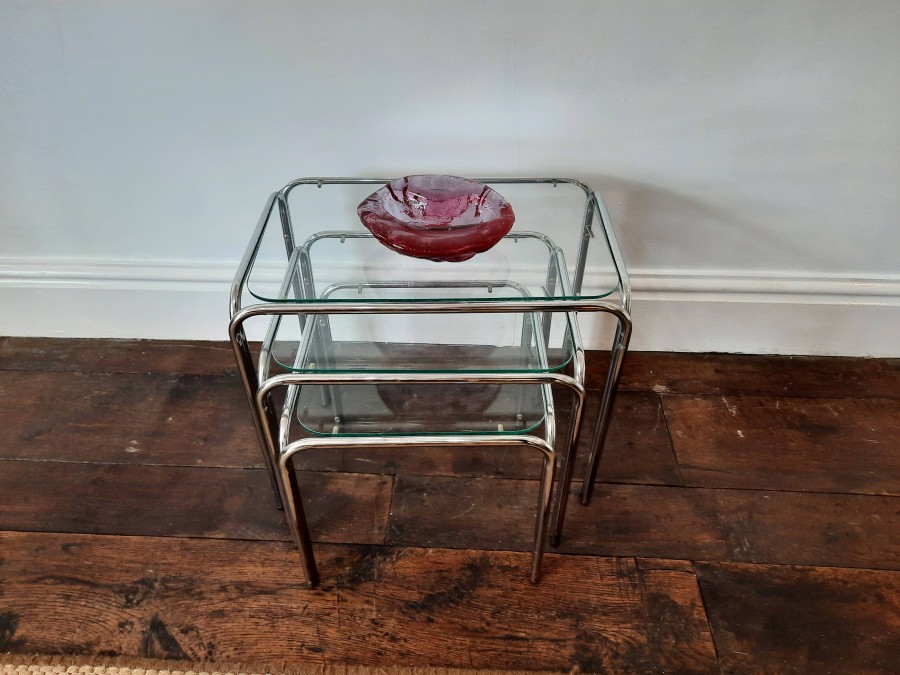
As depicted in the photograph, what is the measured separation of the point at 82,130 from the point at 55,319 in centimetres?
44

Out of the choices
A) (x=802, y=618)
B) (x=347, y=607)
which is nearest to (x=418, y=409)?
(x=347, y=607)

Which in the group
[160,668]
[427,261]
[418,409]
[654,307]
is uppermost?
[427,261]

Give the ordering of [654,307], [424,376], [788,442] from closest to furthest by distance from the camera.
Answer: [424,376] → [788,442] → [654,307]

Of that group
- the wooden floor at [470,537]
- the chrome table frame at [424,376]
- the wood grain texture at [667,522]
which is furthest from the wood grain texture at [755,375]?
the chrome table frame at [424,376]

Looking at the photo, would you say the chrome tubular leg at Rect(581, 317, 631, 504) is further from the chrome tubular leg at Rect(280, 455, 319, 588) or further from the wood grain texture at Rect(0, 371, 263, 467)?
the wood grain texture at Rect(0, 371, 263, 467)

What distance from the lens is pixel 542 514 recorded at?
822 millimetres

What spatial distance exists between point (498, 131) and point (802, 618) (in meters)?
0.82

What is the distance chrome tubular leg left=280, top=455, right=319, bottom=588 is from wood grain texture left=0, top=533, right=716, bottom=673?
4 centimetres

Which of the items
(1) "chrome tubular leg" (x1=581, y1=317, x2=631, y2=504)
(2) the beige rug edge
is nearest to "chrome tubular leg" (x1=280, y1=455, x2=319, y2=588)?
(2) the beige rug edge

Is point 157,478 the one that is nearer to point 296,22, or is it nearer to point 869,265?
point 296,22

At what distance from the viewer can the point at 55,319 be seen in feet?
4.36

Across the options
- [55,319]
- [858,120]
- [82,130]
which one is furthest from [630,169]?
[55,319]

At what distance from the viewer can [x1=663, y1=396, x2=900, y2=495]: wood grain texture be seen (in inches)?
41.5

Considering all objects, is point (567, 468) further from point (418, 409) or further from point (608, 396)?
point (418, 409)
